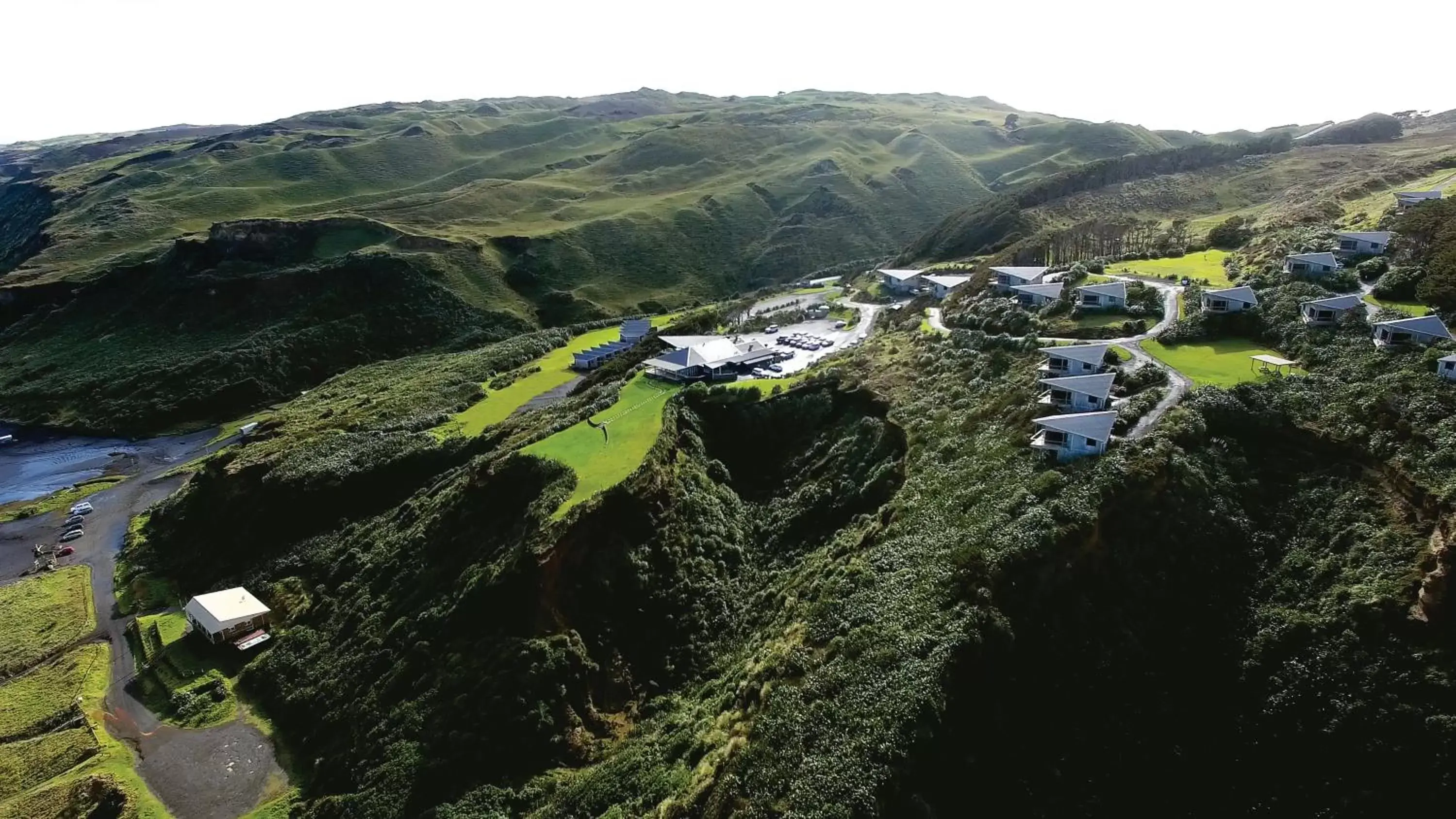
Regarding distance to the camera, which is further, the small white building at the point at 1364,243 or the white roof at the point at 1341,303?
the small white building at the point at 1364,243

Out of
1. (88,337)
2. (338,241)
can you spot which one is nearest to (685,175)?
(338,241)

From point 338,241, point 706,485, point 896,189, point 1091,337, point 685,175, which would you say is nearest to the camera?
point 706,485

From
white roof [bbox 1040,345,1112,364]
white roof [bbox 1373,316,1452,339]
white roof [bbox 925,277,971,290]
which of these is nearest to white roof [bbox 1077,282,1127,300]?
white roof [bbox 1040,345,1112,364]

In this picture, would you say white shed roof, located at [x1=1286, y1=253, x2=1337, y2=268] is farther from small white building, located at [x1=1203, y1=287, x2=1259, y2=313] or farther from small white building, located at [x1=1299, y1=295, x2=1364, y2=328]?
small white building, located at [x1=1299, y1=295, x2=1364, y2=328]

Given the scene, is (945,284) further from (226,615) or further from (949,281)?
(226,615)

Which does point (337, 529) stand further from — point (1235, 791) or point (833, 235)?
point (833, 235)

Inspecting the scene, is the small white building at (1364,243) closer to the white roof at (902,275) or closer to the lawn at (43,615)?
the white roof at (902,275)

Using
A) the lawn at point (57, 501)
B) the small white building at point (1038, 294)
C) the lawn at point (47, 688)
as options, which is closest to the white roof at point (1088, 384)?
the small white building at point (1038, 294)
